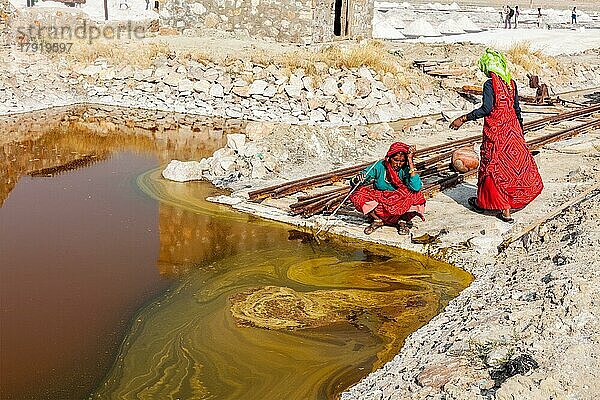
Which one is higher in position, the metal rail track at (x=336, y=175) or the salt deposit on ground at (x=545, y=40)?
the salt deposit on ground at (x=545, y=40)

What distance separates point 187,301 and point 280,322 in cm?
96

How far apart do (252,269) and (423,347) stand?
2.24m

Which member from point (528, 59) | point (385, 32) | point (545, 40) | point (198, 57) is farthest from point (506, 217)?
point (385, 32)

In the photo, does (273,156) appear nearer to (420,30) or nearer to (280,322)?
(280,322)

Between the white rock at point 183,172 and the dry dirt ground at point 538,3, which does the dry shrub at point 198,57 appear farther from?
the dry dirt ground at point 538,3

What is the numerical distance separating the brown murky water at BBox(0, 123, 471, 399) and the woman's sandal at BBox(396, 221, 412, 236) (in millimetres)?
377

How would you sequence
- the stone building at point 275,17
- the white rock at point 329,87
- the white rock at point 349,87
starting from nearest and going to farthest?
the white rock at point 329,87 < the white rock at point 349,87 < the stone building at point 275,17

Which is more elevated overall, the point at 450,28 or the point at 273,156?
the point at 450,28

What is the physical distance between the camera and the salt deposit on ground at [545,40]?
87.9ft

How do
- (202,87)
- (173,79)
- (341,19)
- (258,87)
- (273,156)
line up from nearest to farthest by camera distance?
(273,156), (258,87), (202,87), (173,79), (341,19)

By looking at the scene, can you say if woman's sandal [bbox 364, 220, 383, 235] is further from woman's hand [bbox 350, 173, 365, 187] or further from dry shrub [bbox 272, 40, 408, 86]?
dry shrub [bbox 272, 40, 408, 86]

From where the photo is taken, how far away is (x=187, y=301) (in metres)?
6.02

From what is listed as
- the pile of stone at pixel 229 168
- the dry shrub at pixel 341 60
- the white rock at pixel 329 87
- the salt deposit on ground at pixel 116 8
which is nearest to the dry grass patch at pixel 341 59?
the dry shrub at pixel 341 60

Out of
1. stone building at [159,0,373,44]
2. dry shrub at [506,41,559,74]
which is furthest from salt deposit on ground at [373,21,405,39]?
stone building at [159,0,373,44]
